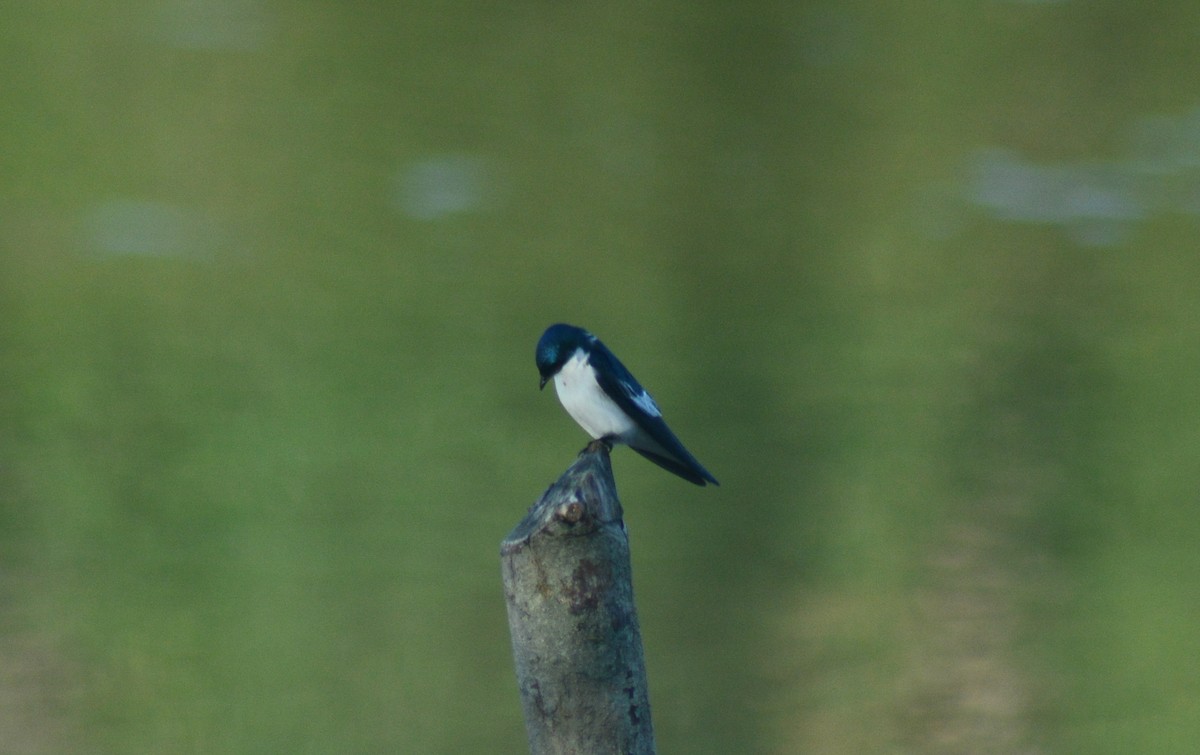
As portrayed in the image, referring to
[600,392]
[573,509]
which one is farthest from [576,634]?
[600,392]

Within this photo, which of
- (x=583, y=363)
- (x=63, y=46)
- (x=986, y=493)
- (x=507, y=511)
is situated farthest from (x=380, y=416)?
(x=986, y=493)

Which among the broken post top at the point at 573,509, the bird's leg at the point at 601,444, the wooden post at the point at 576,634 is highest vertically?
the bird's leg at the point at 601,444

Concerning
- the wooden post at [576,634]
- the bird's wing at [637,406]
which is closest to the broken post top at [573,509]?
the wooden post at [576,634]

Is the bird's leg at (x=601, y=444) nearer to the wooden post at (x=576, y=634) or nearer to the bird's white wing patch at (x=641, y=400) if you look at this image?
the bird's white wing patch at (x=641, y=400)

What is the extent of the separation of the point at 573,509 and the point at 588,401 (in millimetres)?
676

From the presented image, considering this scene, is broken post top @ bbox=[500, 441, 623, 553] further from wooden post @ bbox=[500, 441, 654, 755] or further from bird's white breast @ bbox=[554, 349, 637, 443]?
bird's white breast @ bbox=[554, 349, 637, 443]

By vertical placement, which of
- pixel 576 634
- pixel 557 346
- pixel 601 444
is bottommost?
pixel 576 634

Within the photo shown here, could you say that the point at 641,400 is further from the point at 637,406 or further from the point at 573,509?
the point at 573,509

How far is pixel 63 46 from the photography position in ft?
8.92

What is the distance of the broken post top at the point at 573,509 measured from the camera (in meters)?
1.32

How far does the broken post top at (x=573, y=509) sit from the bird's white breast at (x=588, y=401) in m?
0.55

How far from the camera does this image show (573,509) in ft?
4.33

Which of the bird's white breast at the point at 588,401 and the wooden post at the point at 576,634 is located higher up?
the bird's white breast at the point at 588,401

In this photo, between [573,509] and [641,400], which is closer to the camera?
[573,509]
